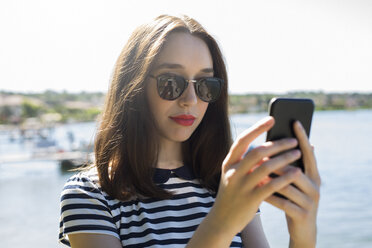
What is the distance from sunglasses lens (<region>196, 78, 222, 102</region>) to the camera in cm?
148

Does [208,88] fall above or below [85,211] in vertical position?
above

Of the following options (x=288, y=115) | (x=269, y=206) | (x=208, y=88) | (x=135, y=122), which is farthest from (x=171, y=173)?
(x=269, y=206)

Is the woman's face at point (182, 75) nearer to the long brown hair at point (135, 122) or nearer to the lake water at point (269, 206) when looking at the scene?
the long brown hair at point (135, 122)

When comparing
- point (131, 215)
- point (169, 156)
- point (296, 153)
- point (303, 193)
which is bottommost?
point (131, 215)

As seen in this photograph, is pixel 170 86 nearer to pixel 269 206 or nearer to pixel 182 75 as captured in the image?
pixel 182 75

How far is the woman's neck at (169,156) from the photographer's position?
5.38 feet

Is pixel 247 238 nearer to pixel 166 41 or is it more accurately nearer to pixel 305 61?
pixel 166 41

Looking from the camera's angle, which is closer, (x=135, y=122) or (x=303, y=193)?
(x=303, y=193)

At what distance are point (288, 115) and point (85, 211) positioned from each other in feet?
2.55

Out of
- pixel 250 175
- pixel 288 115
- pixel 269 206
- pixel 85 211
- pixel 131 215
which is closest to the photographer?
pixel 250 175

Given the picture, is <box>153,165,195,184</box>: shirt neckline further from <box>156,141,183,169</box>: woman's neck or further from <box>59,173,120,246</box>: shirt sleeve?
<box>59,173,120,246</box>: shirt sleeve

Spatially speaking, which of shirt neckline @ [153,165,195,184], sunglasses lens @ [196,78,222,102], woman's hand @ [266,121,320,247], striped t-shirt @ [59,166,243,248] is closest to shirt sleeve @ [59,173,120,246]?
striped t-shirt @ [59,166,243,248]

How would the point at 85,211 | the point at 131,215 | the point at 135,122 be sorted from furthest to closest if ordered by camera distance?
1. the point at 135,122
2. the point at 131,215
3. the point at 85,211

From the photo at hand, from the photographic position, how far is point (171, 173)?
5.32 ft
